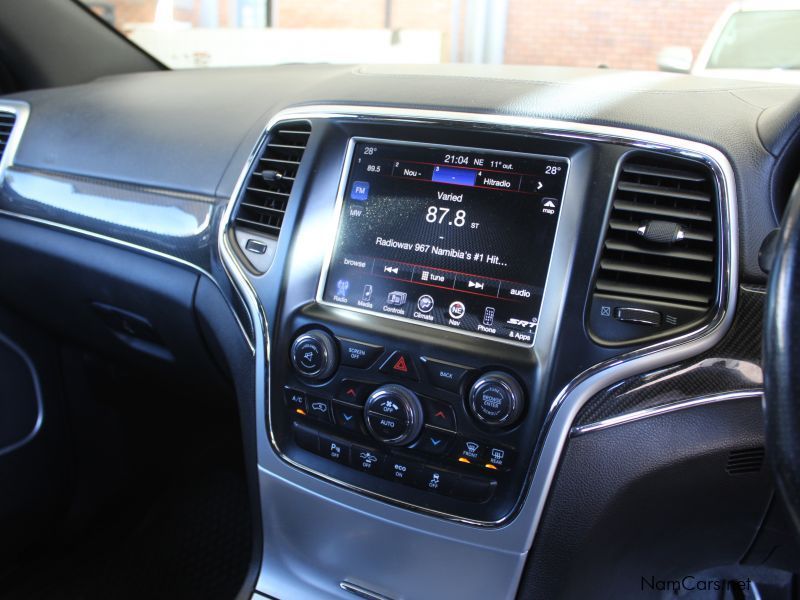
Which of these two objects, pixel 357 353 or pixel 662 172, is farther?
pixel 357 353

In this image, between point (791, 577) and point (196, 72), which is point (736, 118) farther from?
point (196, 72)

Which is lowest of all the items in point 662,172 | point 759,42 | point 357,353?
point 357,353

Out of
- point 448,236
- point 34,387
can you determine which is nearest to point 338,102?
point 448,236

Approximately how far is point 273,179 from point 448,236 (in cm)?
30

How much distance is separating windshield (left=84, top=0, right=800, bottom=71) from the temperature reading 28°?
575mm

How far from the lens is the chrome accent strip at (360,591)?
1024mm

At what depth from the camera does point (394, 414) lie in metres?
0.90

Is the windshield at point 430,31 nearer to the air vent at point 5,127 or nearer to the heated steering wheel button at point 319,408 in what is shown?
the air vent at point 5,127

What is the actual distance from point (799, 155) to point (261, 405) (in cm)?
75

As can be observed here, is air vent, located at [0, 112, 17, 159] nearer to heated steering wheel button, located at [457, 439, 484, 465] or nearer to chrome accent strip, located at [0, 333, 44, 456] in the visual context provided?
chrome accent strip, located at [0, 333, 44, 456]

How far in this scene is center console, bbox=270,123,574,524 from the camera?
0.85m

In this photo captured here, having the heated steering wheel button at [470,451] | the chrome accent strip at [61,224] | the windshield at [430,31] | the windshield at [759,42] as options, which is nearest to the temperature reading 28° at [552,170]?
the heated steering wheel button at [470,451]

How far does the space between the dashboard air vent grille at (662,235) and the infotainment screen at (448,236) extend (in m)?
0.07

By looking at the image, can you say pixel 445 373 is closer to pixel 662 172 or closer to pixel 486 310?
pixel 486 310
